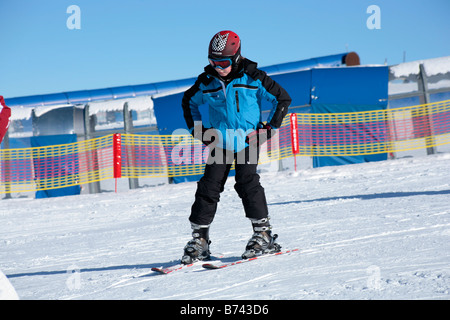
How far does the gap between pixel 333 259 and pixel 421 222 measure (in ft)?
5.38

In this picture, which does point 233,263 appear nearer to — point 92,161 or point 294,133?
point 294,133

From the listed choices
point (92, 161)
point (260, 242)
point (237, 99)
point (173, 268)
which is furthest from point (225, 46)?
point (92, 161)

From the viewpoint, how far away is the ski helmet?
3663 mm

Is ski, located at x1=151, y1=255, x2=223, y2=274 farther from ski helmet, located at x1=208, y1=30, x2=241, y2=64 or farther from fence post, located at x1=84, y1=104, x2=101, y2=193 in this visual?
fence post, located at x1=84, y1=104, x2=101, y2=193

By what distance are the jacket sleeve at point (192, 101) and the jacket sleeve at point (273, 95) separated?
1.53 feet

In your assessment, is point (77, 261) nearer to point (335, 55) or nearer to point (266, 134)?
point (266, 134)

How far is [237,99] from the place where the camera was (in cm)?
374

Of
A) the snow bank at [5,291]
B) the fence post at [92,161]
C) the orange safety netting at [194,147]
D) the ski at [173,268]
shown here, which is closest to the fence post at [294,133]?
the orange safety netting at [194,147]

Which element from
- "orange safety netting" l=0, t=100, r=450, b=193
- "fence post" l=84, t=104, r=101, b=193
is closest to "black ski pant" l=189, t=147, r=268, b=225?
"orange safety netting" l=0, t=100, r=450, b=193

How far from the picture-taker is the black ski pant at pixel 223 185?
148 inches

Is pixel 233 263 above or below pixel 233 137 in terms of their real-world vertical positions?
below

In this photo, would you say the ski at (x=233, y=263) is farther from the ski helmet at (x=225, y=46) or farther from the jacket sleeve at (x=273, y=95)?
the ski helmet at (x=225, y=46)

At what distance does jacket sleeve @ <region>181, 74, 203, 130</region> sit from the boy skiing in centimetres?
12

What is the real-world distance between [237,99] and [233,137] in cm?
29
